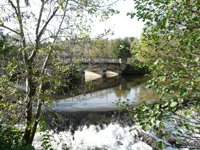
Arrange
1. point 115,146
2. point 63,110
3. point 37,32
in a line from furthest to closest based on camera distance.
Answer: point 63,110 → point 115,146 → point 37,32

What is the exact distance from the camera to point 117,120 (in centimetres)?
823

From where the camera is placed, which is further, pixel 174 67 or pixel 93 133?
pixel 93 133

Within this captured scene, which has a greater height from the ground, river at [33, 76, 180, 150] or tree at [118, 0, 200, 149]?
tree at [118, 0, 200, 149]

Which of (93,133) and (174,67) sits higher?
(174,67)

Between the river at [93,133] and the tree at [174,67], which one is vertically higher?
the tree at [174,67]

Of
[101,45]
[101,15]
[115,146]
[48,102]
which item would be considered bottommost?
[115,146]

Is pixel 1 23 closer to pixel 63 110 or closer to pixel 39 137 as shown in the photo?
pixel 39 137

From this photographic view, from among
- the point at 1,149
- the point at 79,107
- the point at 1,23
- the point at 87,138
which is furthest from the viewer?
the point at 79,107

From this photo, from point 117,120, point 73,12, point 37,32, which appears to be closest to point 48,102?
point 37,32

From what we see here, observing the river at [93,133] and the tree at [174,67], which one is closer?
the tree at [174,67]

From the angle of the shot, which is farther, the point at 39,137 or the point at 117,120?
the point at 117,120

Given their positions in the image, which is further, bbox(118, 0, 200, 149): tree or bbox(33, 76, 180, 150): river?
bbox(33, 76, 180, 150): river

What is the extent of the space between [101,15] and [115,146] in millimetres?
4870

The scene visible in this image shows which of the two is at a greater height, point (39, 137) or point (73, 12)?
point (73, 12)
